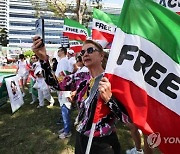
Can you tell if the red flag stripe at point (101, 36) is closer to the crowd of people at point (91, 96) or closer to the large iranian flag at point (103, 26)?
the large iranian flag at point (103, 26)

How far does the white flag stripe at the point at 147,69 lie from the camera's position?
2.03 meters

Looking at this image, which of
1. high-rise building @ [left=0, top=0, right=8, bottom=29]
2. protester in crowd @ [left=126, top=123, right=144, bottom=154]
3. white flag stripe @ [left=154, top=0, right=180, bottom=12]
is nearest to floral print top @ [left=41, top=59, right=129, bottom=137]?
protester in crowd @ [left=126, top=123, right=144, bottom=154]

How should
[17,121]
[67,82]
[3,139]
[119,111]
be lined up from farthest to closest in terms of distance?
[17,121], [3,139], [67,82], [119,111]

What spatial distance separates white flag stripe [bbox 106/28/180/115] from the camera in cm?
203

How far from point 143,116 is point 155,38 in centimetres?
56

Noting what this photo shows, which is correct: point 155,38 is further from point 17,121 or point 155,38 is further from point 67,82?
point 17,121

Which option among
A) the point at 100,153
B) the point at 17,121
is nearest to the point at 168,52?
the point at 100,153

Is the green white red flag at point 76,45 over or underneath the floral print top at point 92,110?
underneath

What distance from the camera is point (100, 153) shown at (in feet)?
7.97

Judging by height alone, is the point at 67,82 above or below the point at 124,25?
below

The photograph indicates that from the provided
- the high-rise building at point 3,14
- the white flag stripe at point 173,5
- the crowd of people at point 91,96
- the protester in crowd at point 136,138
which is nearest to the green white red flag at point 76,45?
the white flag stripe at point 173,5

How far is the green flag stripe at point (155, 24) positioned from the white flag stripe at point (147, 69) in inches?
1.4

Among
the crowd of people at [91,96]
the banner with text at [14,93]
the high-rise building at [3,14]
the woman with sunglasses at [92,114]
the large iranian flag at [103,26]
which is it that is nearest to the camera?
the crowd of people at [91,96]

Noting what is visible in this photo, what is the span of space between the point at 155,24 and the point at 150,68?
1.04ft
